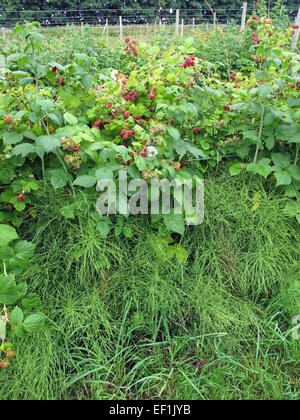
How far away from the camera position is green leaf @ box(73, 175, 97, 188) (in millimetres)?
1594

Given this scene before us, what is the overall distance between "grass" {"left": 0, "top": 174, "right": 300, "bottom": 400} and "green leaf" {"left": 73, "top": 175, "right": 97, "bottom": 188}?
6.4 inches

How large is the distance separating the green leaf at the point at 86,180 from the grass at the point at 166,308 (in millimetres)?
161

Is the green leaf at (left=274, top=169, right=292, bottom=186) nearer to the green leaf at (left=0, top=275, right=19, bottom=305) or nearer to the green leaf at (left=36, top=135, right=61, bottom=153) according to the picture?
the green leaf at (left=36, top=135, right=61, bottom=153)

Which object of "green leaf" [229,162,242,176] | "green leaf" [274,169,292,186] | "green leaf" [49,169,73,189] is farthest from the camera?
"green leaf" [229,162,242,176]

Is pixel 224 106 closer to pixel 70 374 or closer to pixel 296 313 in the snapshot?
pixel 296 313

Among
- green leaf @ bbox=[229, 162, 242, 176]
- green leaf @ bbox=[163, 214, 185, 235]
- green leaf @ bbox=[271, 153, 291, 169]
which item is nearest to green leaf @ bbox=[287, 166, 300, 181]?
green leaf @ bbox=[271, 153, 291, 169]

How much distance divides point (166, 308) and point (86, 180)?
0.76 meters

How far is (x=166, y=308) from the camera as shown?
169cm

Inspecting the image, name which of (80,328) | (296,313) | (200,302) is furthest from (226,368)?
(80,328)

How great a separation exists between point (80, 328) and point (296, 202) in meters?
1.41

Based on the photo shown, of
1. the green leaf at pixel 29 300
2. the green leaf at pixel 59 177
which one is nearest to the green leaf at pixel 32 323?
the green leaf at pixel 29 300

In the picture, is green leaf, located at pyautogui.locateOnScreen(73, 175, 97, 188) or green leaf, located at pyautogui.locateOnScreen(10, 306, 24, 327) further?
green leaf, located at pyautogui.locateOnScreen(73, 175, 97, 188)

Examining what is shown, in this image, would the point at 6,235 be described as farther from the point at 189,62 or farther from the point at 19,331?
the point at 189,62

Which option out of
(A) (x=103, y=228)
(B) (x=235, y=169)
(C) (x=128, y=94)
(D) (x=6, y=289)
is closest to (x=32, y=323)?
(D) (x=6, y=289)
